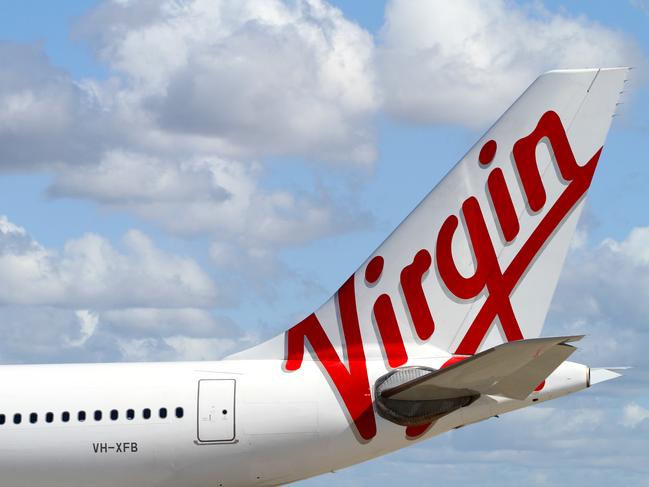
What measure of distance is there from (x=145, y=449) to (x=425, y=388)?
6.28 metres

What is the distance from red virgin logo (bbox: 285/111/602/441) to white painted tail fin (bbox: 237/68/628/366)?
0.02 m

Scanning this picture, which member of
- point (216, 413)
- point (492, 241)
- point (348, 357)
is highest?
point (492, 241)

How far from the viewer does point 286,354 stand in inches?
1057

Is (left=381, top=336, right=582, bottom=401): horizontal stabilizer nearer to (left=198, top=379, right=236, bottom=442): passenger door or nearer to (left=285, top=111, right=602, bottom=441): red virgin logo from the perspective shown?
(left=285, top=111, right=602, bottom=441): red virgin logo

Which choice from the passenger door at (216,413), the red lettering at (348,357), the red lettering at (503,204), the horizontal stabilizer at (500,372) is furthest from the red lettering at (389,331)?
the passenger door at (216,413)

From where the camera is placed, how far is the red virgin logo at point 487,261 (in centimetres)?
2622

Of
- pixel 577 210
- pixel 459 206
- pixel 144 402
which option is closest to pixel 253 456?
pixel 144 402

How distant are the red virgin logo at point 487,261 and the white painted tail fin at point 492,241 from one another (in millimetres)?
22

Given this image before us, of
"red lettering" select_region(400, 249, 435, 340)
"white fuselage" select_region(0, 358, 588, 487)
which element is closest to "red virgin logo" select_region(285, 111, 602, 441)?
"red lettering" select_region(400, 249, 435, 340)

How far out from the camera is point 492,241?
86.5 ft

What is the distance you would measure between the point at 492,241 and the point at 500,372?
4.02 meters

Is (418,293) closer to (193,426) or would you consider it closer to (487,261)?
(487,261)

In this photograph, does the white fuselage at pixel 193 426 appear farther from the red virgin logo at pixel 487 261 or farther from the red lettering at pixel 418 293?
the red lettering at pixel 418 293

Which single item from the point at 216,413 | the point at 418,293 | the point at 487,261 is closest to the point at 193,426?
the point at 216,413
